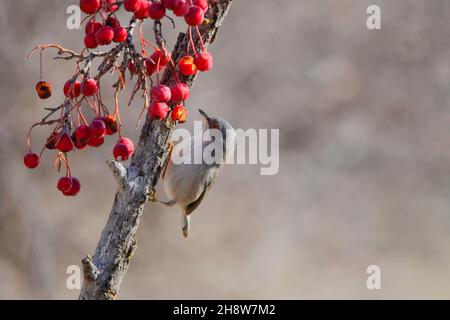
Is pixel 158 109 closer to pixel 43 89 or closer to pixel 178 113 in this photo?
pixel 178 113

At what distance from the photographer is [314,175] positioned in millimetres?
7996

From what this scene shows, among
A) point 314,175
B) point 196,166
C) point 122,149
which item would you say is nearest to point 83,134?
point 122,149

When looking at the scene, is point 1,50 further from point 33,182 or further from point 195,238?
point 195,238

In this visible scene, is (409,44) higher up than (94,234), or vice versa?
(409,44)

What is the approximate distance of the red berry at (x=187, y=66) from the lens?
2.32 meters

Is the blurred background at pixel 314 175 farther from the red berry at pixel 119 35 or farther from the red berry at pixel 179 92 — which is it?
the red berry at pixel 119 35

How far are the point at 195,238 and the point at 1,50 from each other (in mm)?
2668

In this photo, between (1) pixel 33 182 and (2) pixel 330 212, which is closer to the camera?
(1) pixel 33 182

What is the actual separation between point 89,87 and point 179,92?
0.28 meters

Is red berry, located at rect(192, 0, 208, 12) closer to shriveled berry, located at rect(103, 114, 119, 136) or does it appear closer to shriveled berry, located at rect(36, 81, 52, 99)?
shriveled berry, located at rect(103, 114, 119, 136)

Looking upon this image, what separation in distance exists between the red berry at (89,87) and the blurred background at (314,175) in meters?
4.52

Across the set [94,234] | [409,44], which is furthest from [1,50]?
[409,44]
